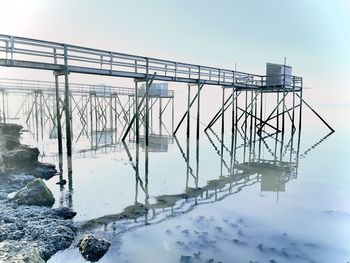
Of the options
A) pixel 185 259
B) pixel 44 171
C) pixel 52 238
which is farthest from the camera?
pixel 44 171

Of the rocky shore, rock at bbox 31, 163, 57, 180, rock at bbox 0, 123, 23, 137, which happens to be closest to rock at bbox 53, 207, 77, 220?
the rocky shore

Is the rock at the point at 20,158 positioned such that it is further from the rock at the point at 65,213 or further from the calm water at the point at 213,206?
the rock at the point at 65,213

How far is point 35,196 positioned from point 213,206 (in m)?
4.52

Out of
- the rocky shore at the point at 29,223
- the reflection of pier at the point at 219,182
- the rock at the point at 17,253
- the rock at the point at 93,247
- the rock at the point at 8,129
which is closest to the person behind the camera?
the rock at the point at 17,253

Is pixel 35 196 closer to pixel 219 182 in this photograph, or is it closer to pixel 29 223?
pixel 29 223

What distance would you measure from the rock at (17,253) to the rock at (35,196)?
2514mm

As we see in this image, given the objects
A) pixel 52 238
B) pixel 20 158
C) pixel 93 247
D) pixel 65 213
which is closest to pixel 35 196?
pixel 65 213

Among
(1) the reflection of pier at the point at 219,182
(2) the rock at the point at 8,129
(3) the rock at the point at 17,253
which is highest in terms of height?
(2) the rock at the point at 8,129

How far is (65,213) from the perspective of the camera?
6375 millimetres

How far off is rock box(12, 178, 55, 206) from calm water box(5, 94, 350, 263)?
54 centimetres

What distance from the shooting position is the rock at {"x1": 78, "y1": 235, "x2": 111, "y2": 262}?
468 cm

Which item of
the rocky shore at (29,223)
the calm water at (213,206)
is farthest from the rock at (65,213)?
the calm water at (213,206)

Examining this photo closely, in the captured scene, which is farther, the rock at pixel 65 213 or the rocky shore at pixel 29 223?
the rock at pixel 65 213

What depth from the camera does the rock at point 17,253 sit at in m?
3.76
